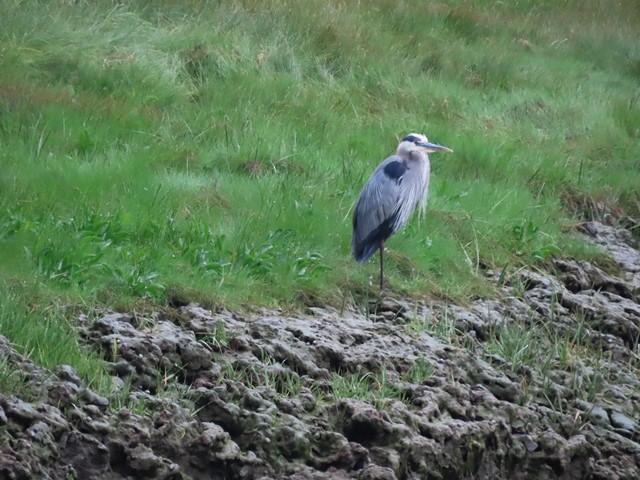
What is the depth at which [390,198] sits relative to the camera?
8.34 metres

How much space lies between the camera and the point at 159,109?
33.1 ft

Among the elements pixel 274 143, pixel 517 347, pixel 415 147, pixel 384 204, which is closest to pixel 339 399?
pixel 517 347

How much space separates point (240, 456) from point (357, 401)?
793mm

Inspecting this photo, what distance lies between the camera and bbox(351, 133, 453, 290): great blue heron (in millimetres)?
8133

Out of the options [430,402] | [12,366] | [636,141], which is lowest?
[636,141]

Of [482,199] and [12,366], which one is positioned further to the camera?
[482,199]

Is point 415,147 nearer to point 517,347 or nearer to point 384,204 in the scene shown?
point 384,204

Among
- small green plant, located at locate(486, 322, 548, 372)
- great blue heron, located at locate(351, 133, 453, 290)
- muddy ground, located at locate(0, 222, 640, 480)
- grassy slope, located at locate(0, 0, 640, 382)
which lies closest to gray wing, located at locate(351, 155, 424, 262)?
great blue heron, located at locate(351, 133, 453, 290)

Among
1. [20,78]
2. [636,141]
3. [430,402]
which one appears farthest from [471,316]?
[636,141]

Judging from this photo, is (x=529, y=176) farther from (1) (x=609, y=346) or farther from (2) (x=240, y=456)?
(2) (x=240, y=456)

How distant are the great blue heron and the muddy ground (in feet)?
1.79

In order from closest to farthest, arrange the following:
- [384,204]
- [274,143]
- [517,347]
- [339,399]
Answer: [339,399]
[517,347]
[384,204]
[274,143]

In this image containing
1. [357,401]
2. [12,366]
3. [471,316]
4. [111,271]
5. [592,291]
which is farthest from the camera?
[592,291]

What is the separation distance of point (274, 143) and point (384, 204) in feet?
5.72
